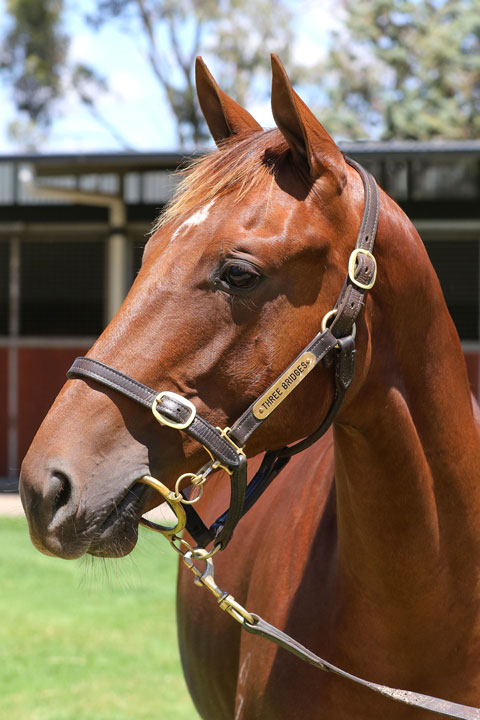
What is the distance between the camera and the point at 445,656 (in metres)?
2.12

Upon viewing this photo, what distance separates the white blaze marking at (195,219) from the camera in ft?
6.41

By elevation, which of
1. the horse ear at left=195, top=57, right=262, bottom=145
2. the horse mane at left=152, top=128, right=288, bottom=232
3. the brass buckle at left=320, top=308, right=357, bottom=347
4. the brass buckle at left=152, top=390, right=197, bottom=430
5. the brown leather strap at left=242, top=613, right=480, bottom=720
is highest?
the horse ear at left=195, top=57, right=262, bottom=145

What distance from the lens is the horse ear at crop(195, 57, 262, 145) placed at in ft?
7.33

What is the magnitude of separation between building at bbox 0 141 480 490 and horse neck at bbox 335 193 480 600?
11.6m

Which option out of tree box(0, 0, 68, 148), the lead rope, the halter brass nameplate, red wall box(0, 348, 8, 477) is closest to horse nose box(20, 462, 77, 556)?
the lead rope

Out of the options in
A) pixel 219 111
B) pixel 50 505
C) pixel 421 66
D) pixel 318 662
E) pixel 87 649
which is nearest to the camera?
pixel 50 505

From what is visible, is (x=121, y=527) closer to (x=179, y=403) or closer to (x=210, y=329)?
(x=179, y=403)

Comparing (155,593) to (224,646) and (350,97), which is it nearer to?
(224,646)

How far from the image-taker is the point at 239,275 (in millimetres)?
1889

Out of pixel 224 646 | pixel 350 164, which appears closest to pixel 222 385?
pixel 350 164

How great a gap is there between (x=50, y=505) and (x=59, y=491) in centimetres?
3

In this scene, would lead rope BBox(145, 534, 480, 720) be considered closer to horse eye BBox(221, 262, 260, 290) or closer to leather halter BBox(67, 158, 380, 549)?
leather halter BBox(67, 158, 380, 549)

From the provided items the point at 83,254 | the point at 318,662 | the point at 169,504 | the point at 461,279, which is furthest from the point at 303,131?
the point at 83,254

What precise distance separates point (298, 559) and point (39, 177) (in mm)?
12775
